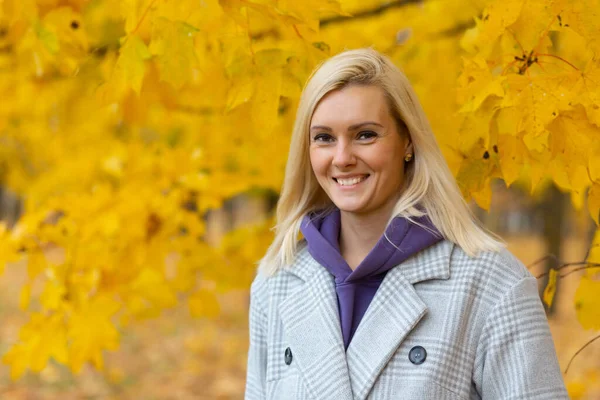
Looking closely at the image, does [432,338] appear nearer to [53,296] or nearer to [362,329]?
[362,329]

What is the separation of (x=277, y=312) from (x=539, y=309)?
0.75 metres

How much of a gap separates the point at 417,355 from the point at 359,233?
399 millimetres

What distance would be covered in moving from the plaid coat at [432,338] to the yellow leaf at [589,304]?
1.31ft

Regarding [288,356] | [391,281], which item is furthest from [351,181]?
[288,356]

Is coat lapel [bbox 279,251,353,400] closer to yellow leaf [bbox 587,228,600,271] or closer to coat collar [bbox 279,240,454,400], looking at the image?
coat collar [bbox 279,240,454,400]

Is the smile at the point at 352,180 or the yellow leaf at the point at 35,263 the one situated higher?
the smile at the point at 352,180

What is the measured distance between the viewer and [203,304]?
3.34 m

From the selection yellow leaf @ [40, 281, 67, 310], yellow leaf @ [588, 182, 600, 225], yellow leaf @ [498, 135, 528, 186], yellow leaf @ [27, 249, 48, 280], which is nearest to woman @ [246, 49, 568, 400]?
yellow leaf @ [498, 135, 528, 186]

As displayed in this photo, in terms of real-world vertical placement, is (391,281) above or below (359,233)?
below

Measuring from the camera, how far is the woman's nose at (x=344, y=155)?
1810 millimetres

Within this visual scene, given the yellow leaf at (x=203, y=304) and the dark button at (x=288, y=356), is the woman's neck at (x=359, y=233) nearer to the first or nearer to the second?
the dark button at (x=288, y=356)

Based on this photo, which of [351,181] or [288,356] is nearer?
[351,181]

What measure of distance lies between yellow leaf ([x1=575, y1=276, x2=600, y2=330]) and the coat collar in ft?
1.70

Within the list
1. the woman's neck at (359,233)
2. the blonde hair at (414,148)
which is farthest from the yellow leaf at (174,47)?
the woman's neck at (359,233)
